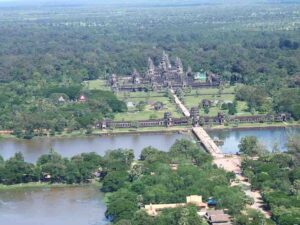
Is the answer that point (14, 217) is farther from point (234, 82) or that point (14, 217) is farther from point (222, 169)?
point (234, 82)

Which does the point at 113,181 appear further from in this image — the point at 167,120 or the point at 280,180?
the point at 167,120

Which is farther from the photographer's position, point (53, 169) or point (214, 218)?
point (53, 169)

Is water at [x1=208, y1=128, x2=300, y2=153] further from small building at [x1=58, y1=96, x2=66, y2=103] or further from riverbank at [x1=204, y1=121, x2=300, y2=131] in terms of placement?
small building at [x1=58, y1=96, x2=66, y2=103]

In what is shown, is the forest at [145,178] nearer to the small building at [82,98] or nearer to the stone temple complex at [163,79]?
the small building at [82,98]

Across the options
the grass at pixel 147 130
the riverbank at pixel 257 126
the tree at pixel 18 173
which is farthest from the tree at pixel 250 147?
the tree at pixel 18 173

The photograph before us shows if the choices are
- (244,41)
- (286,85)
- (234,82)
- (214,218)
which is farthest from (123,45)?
(214,218)

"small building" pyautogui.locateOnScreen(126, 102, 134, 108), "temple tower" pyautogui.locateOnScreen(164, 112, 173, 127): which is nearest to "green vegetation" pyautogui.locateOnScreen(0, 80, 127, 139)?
"small building" pyautogui.locateOnScreen(126, 102, 134, 108)

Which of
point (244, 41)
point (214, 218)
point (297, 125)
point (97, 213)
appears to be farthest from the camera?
point (244, 41)
